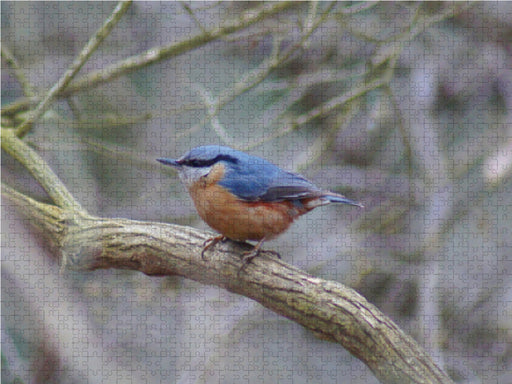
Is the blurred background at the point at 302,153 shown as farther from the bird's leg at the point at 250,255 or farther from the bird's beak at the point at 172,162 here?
the bird's leg at the point at 250,255

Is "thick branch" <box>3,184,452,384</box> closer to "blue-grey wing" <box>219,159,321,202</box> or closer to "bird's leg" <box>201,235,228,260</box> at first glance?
"bird's leg" <box>201,235,228,260</box>

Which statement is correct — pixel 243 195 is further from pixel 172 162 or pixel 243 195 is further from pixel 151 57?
pixel 151 57

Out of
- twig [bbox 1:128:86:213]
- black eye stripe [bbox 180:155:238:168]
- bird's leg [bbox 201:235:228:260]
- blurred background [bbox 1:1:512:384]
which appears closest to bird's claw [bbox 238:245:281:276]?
bird's leg [bbox 201:235:228:260]

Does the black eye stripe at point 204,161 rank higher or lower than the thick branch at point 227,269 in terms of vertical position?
higher

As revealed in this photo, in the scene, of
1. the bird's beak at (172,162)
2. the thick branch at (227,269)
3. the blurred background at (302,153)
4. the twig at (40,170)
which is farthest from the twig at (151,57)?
the bird's beak at (172,162)

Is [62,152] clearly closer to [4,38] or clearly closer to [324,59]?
[4,38]

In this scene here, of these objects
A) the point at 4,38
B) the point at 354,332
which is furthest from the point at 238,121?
the point at 354,332
